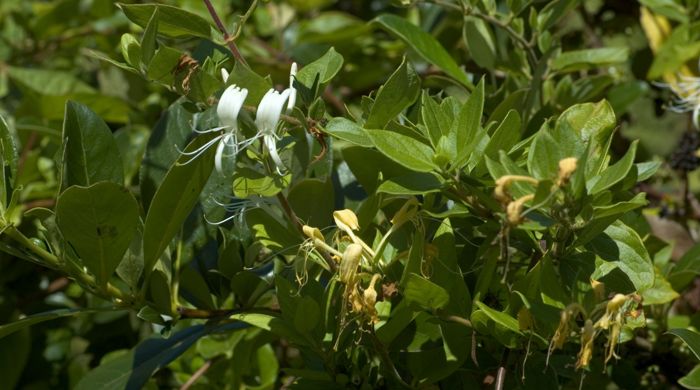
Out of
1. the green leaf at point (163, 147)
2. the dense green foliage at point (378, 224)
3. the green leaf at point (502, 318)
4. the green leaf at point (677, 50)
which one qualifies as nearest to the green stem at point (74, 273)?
the dense green foliage at point (378, 224)

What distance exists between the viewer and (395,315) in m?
0.74

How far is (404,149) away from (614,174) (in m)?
0.15

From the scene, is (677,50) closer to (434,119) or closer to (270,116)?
(434,119)

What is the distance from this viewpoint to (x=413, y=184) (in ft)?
2.20

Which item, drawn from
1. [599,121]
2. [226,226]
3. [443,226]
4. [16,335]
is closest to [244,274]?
[226,226]

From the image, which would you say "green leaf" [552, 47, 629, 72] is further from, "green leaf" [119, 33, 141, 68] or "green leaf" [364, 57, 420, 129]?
"green leaf" [119, 33, 141, 68]

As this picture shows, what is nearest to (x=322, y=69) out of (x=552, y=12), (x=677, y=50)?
(x=552, y=12)

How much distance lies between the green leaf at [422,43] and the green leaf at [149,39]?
0.33 m

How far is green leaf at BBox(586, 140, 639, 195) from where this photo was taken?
1.92 ft

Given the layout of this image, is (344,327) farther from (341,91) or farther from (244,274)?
(341,91)

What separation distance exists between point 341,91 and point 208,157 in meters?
1.02

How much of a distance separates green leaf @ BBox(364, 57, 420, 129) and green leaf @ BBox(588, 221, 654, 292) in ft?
0.57

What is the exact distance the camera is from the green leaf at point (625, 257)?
67cm

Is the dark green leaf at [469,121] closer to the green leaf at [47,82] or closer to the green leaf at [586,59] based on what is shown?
the green leaf at [586,59]
